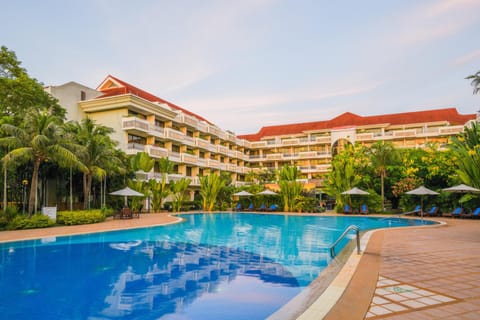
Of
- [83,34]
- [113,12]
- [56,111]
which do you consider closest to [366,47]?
[113,12]

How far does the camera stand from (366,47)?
17281 mm

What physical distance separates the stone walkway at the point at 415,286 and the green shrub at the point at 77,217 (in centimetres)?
1597

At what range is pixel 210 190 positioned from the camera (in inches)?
1252

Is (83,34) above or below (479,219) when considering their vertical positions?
above

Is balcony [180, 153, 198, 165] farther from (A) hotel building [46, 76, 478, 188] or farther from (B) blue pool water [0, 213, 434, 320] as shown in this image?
(B) blue pool water [0, 213, 434, 320]

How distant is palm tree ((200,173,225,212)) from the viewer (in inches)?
1249

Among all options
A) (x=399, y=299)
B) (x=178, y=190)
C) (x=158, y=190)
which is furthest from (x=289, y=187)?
(x=399, y=299)

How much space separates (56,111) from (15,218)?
11496 mm

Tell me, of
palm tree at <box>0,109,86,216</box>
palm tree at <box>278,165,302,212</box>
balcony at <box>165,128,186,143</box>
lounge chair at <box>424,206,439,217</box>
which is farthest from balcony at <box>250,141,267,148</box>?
palm tree at <box>0,109,86,216</box>

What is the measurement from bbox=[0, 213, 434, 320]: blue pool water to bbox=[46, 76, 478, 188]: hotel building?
69.5 ft

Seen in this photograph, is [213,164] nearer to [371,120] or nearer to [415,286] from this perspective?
[371,120]

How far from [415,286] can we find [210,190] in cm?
2729

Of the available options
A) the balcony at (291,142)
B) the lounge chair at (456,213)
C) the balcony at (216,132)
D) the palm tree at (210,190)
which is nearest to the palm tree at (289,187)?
the palm tree at (210,190)

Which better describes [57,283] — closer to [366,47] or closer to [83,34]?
[83,34]
